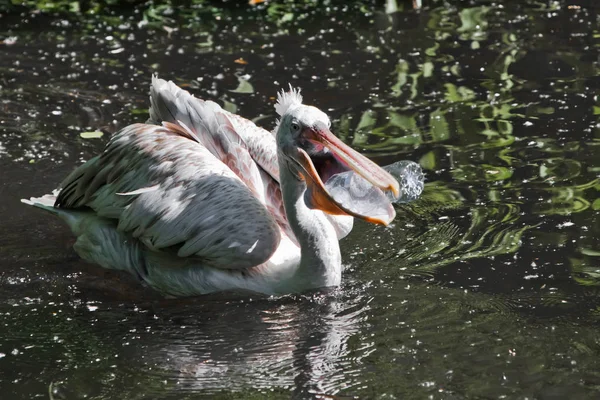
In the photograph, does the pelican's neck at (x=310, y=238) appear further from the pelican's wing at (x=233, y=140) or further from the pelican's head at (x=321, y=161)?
the pelican's wing at (x=233, y=140)

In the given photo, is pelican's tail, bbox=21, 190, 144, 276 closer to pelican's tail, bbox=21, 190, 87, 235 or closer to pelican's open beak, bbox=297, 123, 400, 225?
pelican's tail, bbox=21, 190, 87, 235

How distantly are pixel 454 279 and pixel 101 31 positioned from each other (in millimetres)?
4897

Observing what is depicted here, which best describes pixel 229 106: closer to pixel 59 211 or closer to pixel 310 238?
pixel 59 211

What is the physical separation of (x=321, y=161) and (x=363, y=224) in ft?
2.90

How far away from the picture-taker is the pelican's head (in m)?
4.22

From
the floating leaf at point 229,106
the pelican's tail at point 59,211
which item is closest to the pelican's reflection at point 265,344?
the pelican's tail at point 59,211

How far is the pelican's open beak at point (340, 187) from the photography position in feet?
13.7

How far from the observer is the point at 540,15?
8.41 metres

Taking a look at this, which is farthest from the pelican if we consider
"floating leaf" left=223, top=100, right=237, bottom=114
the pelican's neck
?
"floating leaf" left=223, top=100, right=237, bottom=114

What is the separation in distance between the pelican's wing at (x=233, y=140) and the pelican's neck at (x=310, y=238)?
1.37ft

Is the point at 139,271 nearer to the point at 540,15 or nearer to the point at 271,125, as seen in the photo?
the point at 271,125

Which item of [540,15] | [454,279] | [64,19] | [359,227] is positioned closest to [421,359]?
[454,279]

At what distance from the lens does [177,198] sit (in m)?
4.66

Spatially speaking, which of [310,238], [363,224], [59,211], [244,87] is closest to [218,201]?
[310,238]
